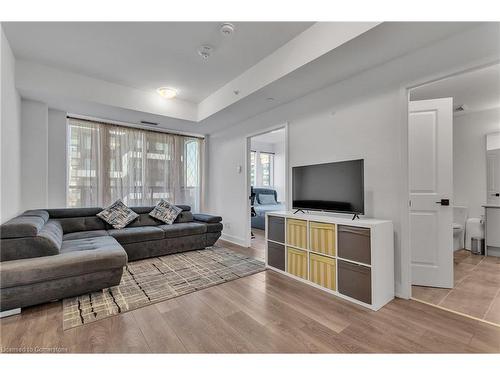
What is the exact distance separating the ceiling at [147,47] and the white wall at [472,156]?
4091 millimetres

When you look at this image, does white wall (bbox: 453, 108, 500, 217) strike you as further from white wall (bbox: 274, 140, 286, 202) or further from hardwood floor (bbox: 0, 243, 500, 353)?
white wall (bbox: 274, 140, 286, 202)

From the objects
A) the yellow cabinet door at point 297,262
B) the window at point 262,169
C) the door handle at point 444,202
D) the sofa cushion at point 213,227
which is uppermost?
the window at point 262,169

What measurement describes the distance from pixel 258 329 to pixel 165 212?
318 centimetres

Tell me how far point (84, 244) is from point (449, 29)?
13.8 ft

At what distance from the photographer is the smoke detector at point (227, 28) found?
2.29 m

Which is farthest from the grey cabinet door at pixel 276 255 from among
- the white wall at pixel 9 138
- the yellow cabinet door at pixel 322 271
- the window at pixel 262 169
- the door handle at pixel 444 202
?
the window at pixel 262 169

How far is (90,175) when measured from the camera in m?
4.21

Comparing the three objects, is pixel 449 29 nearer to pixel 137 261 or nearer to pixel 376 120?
pixel 376 120

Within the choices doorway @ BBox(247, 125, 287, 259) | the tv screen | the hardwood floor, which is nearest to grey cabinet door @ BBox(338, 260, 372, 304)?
the hardwood floor

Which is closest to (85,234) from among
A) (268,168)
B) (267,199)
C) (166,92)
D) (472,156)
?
(166,92)

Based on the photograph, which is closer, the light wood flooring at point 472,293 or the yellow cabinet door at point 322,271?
the light wood flooring at point 472,293

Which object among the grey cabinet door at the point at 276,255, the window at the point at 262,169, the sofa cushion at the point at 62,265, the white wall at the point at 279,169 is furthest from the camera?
the white wall at the point at 279,169

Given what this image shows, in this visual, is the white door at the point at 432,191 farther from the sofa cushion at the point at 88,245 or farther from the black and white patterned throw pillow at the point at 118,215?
the black and white patterned throw pillow at the point at 118,215

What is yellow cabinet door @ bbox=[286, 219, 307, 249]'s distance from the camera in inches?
108
